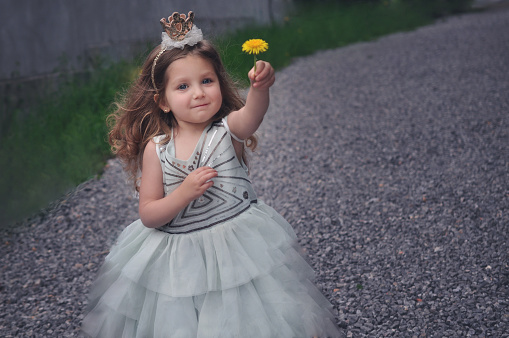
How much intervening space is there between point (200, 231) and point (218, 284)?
19 cm

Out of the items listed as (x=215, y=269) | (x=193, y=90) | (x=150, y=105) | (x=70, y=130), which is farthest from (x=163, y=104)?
(x=70, y=130)

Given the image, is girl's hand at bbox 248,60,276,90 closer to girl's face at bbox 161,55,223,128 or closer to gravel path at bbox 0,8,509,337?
girl's face at bbox 161,55,223,128

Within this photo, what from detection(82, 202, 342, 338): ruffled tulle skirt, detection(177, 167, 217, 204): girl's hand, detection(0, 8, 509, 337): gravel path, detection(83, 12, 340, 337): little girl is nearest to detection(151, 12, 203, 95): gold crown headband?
detection(83, 12, 340, 337): little girl

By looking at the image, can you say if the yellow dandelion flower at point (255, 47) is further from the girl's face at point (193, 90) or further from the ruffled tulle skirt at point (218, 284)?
the ruffled tulle skirt at point (218, 284)

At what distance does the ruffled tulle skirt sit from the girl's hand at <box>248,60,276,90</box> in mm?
480

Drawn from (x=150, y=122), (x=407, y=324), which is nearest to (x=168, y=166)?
(x=150, y=122)

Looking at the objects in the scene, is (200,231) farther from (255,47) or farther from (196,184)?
(255,47)

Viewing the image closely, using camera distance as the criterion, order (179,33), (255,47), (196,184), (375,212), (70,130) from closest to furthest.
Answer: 1. (255,47)
2. (196,184)
3. (179,33)
4. (375,212)
5. (70,130)

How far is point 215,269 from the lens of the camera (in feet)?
6.10

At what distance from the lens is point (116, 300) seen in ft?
6.54

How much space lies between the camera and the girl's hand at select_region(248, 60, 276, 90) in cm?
170

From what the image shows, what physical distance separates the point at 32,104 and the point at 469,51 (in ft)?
17.7

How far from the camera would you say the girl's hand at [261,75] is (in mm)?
1699

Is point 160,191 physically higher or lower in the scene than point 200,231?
higher
